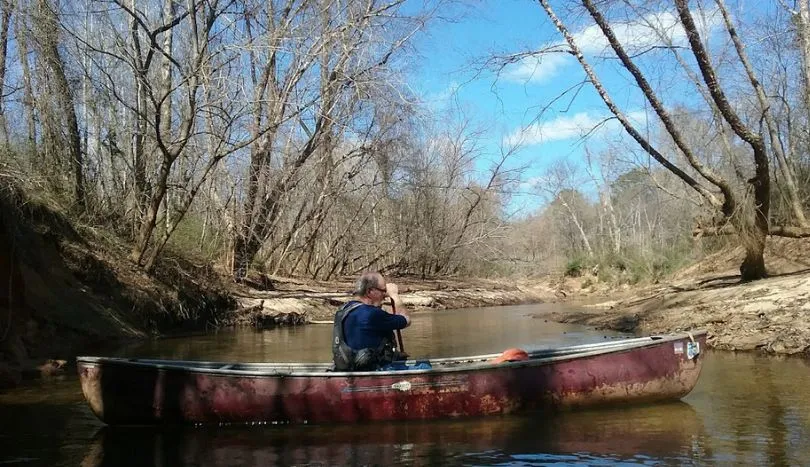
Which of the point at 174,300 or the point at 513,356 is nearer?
the point at 513,356

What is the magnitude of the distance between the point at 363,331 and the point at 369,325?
0.39ft

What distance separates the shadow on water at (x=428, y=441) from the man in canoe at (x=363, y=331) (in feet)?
2.07

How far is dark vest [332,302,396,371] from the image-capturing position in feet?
21.4

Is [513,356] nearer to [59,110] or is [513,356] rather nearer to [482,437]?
[482,437]

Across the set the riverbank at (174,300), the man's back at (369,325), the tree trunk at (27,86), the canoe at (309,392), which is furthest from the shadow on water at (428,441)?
the tree trunk at (27,86)

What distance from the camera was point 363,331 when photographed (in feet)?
21.4

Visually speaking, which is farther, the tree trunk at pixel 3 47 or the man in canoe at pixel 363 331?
the tree trunk at pixel 3 47

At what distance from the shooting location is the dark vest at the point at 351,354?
6.54m

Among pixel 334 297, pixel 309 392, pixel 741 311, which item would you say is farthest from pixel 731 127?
pixel 334 297

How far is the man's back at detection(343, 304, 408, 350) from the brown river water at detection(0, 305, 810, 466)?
0.82 m

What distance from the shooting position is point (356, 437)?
235 inches

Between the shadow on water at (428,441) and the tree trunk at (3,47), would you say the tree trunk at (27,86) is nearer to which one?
the tree trunk at (3,47)

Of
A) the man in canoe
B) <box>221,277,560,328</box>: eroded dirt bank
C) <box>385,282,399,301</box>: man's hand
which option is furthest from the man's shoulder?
<box>221,277,560,328</box>: eroded dirt bank

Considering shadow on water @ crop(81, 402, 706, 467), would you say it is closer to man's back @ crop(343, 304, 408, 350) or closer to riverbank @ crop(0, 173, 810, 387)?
man's back @ crop(343, 304, 408, 350)
